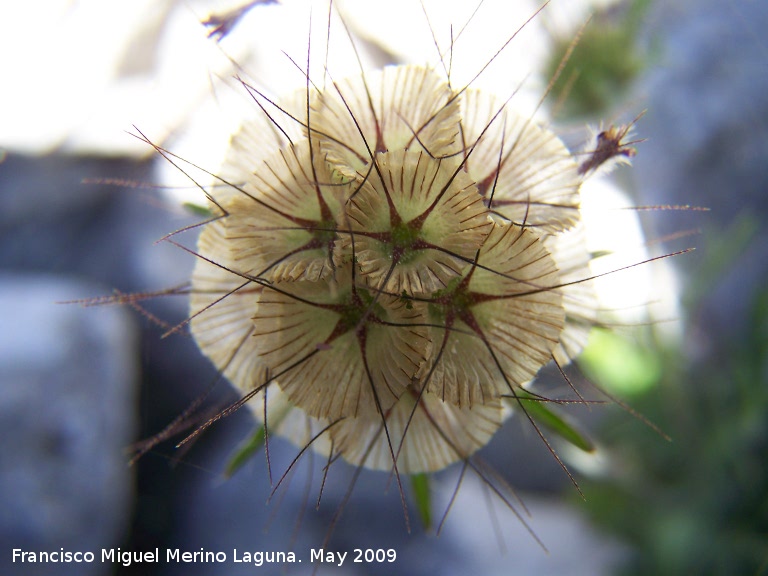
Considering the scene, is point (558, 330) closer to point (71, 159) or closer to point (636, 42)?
point (636, 42)

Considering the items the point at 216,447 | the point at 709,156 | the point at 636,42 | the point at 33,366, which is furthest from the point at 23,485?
the point at 709,156

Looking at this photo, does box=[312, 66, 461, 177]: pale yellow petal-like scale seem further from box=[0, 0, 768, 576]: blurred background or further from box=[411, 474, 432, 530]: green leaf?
box=[0, 0, 768, 576]: blurred background

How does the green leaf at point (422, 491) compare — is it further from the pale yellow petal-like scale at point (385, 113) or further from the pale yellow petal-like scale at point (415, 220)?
the pale yellow petal-like scale at point (385, 113)

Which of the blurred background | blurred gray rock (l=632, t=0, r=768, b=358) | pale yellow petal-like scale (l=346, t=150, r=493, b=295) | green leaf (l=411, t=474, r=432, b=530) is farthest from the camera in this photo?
blurred gray rock (l=632, t=0, r=768, b=358)

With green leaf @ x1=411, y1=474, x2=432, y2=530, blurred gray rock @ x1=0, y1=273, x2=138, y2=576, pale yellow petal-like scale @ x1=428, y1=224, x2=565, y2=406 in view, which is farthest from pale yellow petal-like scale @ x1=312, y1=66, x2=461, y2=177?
blurred gray rock @ x1=0, y1=273, x2=138, y2=576

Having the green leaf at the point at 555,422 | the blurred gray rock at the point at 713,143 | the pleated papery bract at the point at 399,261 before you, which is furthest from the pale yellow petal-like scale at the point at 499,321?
the blurred gray rock at the point at 713,143

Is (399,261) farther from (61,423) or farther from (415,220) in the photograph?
(61,423)

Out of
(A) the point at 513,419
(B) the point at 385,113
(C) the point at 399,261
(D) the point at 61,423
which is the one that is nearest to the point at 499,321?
(C) the point at 399,261
